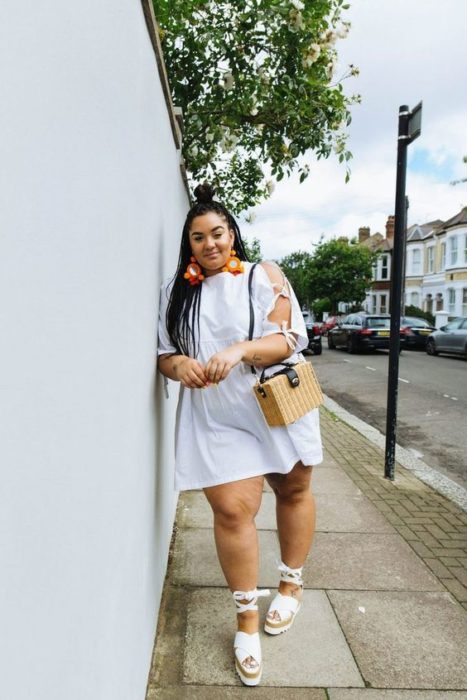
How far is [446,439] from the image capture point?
282 inches

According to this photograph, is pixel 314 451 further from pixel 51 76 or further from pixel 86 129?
pixel 51 76

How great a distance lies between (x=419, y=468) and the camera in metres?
5.41

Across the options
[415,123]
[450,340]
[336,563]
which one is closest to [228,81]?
[415,123]

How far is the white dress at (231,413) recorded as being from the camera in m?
2.30

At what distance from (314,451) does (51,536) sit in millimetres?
1646

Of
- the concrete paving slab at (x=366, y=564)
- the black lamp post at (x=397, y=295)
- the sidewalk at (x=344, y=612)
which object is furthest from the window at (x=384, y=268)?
the concrete paving slab at (x=366, y=564)

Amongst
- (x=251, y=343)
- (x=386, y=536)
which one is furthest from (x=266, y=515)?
(x=251, y=343)

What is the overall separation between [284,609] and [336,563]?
30.0 inches

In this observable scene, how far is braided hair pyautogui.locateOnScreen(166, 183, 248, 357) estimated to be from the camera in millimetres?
2311

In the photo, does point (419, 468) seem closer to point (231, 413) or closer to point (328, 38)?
point (231, 413)

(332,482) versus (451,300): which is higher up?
(451,300)

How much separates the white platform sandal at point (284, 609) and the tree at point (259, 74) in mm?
3213

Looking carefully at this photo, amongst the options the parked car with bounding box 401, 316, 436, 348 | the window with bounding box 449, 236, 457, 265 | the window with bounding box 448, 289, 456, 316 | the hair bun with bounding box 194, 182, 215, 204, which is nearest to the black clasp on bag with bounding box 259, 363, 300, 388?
the hair bun with bounding box 194, 182, 215, 204

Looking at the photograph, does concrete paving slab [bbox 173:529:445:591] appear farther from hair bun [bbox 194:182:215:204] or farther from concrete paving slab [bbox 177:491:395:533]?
hair bun [bbox 194:182:215:204]
